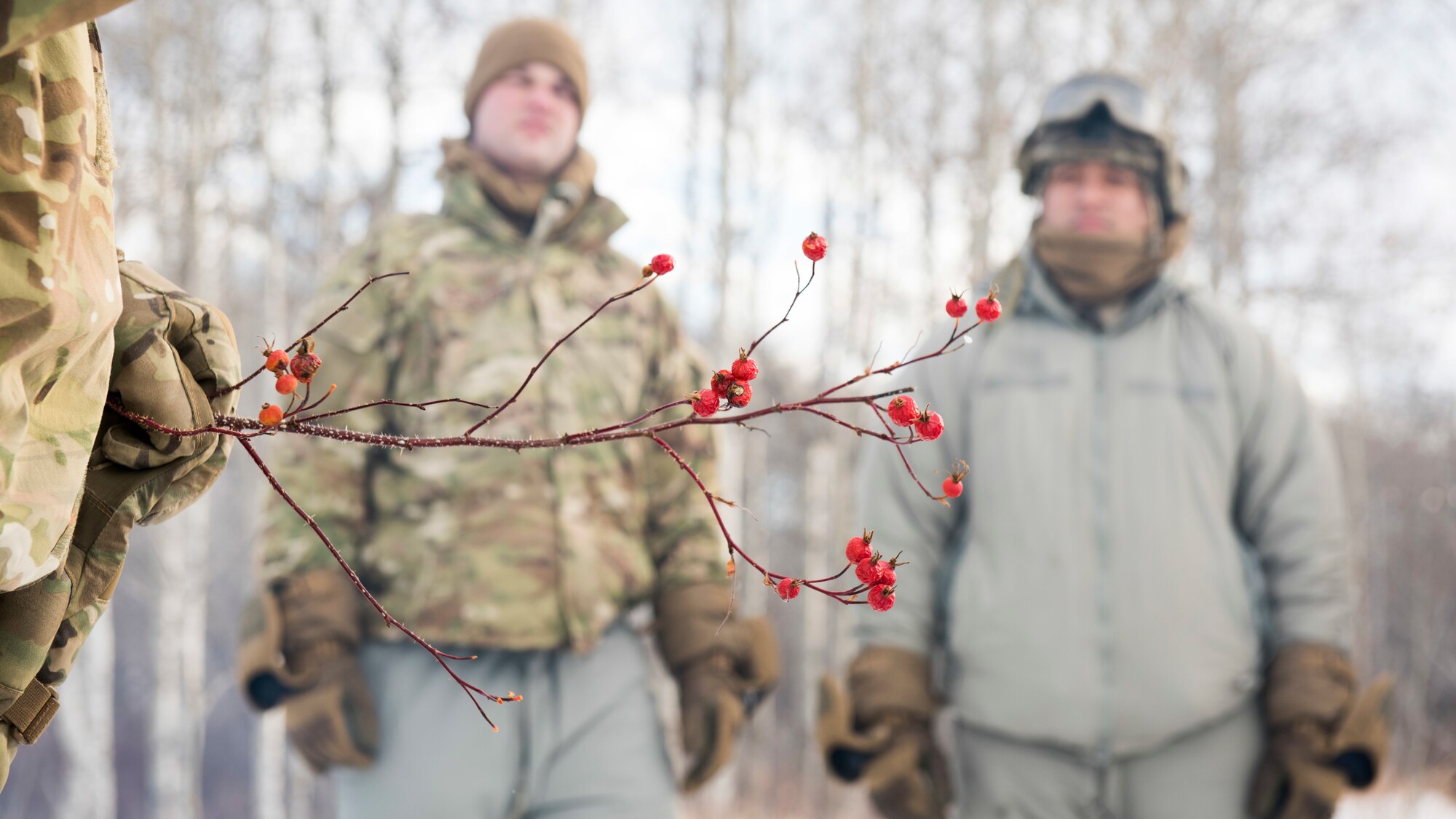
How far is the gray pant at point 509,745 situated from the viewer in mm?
2428

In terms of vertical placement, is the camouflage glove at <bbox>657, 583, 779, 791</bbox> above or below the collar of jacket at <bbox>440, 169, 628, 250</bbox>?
below

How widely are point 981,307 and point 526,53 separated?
2.17 meters

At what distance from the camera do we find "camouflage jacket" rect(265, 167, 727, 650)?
2527 millimetres

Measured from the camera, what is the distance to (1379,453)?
15992 millimetres

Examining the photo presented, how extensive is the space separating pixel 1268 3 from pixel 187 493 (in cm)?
1245

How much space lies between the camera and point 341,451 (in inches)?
103

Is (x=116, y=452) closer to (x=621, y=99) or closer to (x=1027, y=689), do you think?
(x=1027, y=689)

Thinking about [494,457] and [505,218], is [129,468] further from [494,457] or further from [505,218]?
[505,218]

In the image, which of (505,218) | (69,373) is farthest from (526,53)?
(69,373)

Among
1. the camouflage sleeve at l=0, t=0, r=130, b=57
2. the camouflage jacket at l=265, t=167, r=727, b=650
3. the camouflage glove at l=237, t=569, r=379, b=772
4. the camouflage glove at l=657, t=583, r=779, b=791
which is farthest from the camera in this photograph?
the camouflage glove at l=657, t=583, r=779, b=791

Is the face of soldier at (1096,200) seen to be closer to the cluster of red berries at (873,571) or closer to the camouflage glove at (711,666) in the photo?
the camouflage glove at (711,666)

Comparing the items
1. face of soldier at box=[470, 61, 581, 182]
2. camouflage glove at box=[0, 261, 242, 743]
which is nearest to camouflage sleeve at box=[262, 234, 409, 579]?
face of soldier at box=[470, 61, 581, 182]

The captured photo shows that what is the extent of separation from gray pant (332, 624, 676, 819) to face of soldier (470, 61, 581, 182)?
1272 mm

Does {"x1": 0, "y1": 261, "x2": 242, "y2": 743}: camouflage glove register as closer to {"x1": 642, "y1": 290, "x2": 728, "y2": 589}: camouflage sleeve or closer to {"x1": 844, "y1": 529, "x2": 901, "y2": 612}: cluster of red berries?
{"x1": 844, "y1": 529, "x2": 901, "y2": 612}: cluster of red berries
